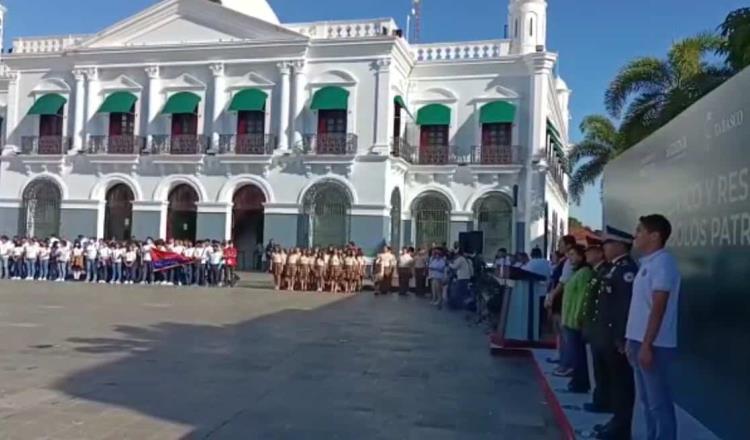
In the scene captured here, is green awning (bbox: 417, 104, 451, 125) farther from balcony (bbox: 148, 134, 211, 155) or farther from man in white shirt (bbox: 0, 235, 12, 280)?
man in white shirt (bbox: 0, 235, 12, 280)

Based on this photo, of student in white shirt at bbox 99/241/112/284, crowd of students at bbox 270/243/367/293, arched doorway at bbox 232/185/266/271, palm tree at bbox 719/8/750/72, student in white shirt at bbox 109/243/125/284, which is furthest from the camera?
arched doorway at bbox 232/185/266/271

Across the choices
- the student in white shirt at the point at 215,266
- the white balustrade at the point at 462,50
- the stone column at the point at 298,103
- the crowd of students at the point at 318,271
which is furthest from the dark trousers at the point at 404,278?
the white balustrade at the point at 462,50

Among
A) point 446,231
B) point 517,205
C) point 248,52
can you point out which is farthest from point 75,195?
point 517,205

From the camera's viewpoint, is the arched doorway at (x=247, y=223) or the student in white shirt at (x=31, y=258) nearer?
the student in white shirt at (x=31, y=258)

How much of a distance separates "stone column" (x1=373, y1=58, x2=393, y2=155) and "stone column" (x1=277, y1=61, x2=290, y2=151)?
→ 3.88 m

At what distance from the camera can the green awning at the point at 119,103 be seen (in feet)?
105

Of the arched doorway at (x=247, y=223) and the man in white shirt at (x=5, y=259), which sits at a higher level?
the arched doorway at (x=247, y=223)

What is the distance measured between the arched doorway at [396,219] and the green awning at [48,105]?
1602cm

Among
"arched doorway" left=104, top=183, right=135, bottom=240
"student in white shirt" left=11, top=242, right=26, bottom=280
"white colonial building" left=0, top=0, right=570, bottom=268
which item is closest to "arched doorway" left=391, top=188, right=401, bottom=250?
"white colonial building" left=0, top=0, right=570, bottom=268

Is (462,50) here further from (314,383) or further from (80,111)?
(314,383)

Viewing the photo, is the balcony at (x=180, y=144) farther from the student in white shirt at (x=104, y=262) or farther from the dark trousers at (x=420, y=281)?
Result: the dark trousers at (x=420, y=281)

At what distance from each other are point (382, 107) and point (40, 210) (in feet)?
56.1

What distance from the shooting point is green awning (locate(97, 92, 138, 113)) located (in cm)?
3198

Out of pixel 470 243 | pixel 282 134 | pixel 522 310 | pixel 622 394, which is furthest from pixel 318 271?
pixel 622 394
